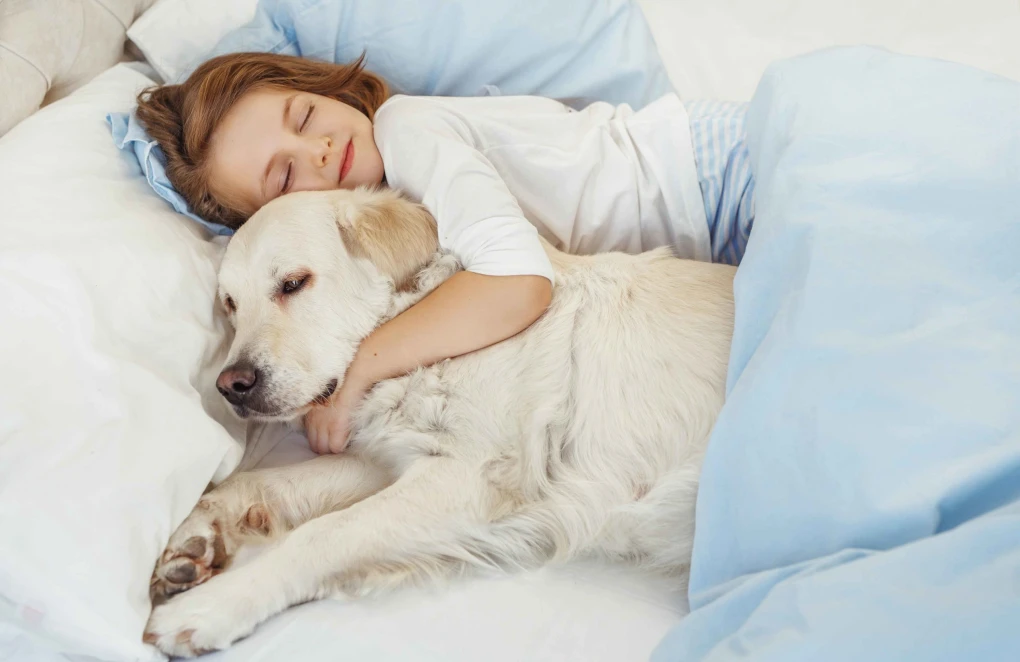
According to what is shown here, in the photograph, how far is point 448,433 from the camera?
67.4 inches

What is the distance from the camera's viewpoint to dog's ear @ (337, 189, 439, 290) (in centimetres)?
185

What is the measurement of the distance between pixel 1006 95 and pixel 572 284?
1.08 meters

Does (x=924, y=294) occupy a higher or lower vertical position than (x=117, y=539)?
higher

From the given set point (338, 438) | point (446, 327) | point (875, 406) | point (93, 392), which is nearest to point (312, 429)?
point (338, 438)

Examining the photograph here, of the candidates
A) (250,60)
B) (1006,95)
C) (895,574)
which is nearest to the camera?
(895,574)

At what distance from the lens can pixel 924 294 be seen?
1312mm

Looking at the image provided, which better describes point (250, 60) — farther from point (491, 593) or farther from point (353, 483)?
point (491, 593)

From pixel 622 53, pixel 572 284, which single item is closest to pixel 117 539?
pixel 572 284

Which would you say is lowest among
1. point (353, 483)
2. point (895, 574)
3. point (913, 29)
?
point (353, 483)

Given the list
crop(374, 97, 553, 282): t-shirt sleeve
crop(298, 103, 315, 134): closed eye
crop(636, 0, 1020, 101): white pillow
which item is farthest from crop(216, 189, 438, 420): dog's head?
crop(636, 0, 1020, 101): white pillow

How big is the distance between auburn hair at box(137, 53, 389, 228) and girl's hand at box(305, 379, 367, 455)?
0.74 metres

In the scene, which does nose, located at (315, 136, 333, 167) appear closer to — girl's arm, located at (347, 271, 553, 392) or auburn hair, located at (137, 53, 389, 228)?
auburn hair, located at (137, 53, 389, 228)

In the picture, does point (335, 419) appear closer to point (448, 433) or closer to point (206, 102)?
point (448, 433)

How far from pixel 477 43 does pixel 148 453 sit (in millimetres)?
1796
